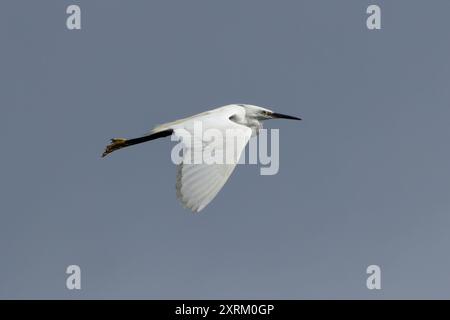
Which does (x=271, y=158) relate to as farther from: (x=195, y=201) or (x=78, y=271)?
(x=78, y=271)

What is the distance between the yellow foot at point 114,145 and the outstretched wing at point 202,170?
3650 mm

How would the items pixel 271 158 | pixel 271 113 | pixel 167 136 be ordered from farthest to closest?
pixel 271 113, pixel 167 136, pixel 271 158

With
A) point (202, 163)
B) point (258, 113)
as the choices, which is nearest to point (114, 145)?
point (258, 113)

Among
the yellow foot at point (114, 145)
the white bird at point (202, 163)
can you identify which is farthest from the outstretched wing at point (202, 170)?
the yellow foot at point (114, 145)

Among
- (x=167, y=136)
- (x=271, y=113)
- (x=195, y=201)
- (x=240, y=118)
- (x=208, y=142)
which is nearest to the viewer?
(x=195, y=201)

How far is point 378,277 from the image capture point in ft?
43.4

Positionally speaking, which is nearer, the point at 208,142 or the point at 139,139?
the point at 208,142

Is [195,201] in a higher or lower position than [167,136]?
lower

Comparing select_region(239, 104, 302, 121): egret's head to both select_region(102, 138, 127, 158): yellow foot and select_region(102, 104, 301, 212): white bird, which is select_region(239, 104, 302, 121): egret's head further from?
select_region(102, 138, 127, 158): yellow foot

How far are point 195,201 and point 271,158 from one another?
2.06 m

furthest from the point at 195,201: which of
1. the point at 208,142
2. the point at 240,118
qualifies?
the point at 240,118

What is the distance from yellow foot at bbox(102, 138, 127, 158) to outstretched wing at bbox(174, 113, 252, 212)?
12.0 ft

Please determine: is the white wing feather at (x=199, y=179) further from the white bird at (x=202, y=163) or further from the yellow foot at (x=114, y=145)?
the yellow foot at (x=114, y=145)

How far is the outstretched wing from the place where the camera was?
8.71 m
